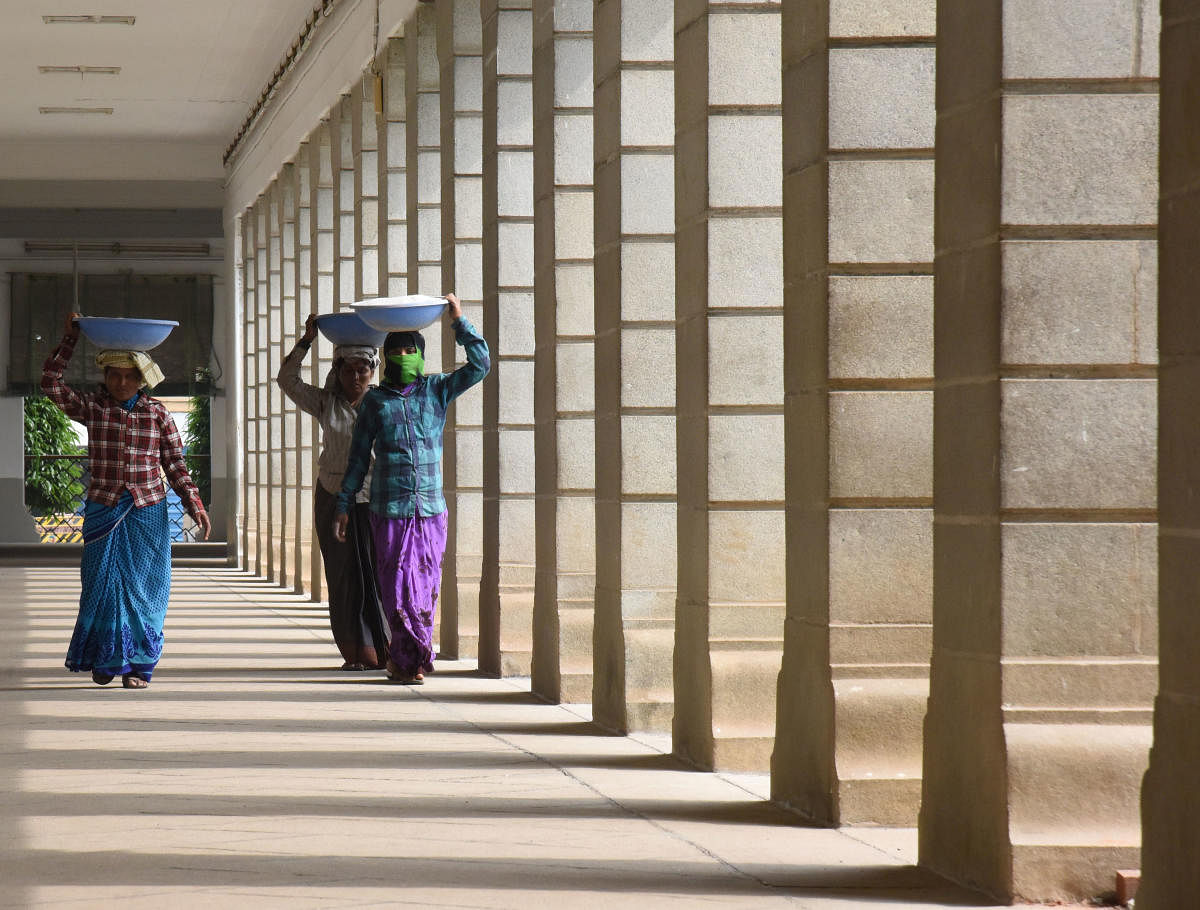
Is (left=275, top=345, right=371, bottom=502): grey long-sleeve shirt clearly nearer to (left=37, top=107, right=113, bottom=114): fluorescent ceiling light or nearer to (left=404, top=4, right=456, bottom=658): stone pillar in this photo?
(left=404, top=4, right=456, bottom=658): stone pillar

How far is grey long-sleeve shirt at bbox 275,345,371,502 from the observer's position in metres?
12.9

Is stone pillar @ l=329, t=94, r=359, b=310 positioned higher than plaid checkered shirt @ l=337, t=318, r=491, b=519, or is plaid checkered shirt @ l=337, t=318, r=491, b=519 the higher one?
stone pillar @ l=329, t=94, r=359, b=310

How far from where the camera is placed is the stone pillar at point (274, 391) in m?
25.5

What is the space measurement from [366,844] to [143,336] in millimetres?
5339

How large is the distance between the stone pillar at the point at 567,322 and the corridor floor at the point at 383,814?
23.7 inches

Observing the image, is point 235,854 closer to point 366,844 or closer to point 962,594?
point 366,844

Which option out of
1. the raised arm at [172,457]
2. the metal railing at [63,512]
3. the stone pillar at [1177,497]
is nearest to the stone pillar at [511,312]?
the raised arm at [172,457]

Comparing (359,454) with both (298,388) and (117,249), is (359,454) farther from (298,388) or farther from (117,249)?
(117,249)

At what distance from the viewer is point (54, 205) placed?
3069 cm

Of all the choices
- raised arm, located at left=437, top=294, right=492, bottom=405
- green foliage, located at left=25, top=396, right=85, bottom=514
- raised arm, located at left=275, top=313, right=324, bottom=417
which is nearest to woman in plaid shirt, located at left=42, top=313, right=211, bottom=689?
raised arm, located at left=437, top=294, right=492, bottom=405

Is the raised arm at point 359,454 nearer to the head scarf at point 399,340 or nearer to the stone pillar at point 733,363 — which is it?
the head scarf at point 399,340

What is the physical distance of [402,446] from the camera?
11352 mm

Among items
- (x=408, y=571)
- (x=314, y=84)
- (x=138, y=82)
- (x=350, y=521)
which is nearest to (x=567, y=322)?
(x=408, y=571)

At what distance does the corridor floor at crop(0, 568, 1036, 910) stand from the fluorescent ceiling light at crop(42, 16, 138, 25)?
1227 cm
